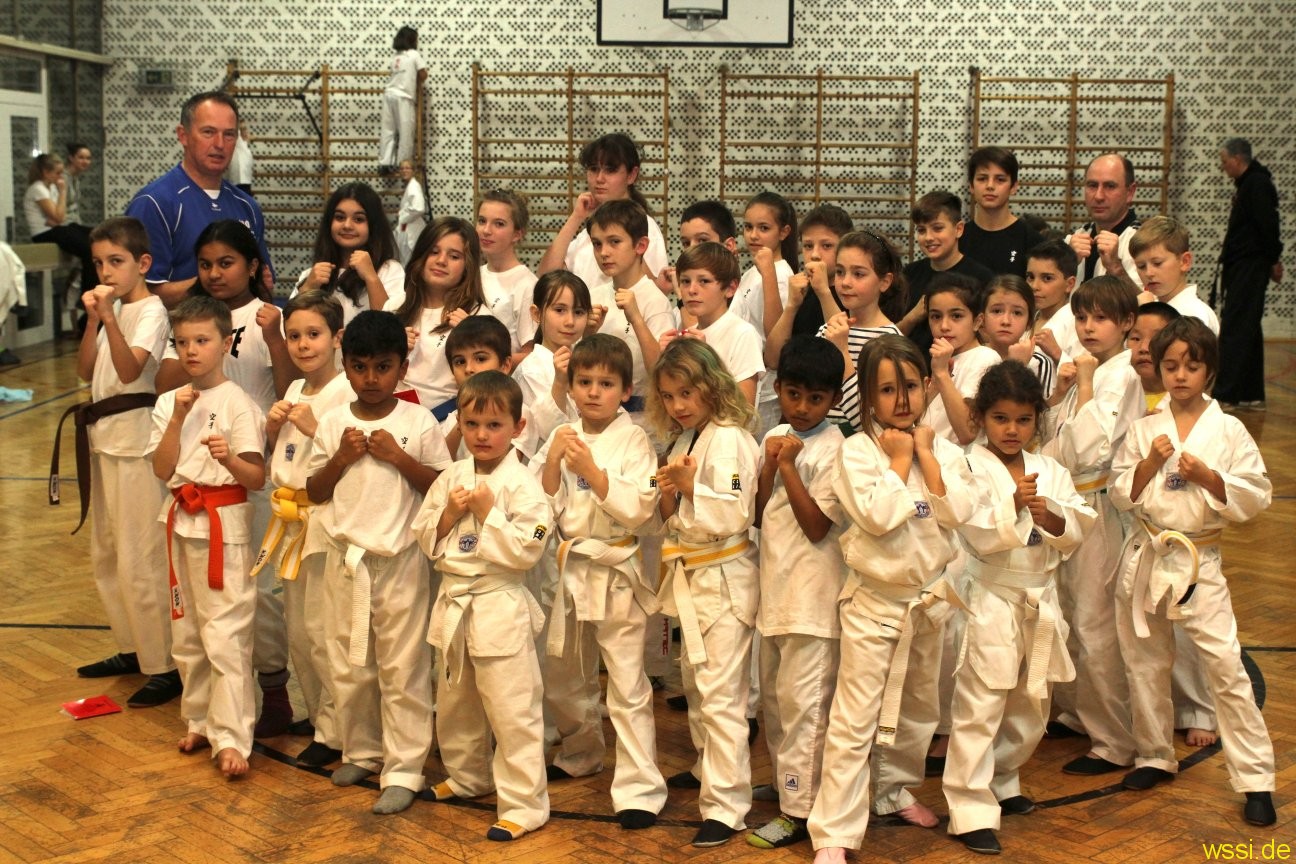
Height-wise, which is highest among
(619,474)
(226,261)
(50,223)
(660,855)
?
(50,223)

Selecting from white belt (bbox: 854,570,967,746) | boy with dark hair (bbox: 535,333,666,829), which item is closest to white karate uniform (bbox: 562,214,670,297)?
boy with dark hair (bbox: 535,333,666,829)

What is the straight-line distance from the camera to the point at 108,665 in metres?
4.49

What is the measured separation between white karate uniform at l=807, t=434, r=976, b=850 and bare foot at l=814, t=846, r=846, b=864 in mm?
14

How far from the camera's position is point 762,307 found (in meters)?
4.73

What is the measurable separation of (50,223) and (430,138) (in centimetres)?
357

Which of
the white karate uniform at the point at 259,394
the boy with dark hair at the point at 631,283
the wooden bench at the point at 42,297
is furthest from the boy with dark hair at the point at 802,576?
the wooden bench at the point at 42,297

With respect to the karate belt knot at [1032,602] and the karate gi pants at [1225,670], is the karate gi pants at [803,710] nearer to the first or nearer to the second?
the karate belt knot at [1032,602]

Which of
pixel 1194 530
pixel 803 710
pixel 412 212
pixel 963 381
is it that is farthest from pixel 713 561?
pixel 412 212

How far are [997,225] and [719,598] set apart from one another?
2.33 metres

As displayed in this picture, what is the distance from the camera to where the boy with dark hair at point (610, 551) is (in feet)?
11.2

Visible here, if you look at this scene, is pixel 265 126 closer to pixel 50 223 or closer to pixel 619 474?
pixel 50 223

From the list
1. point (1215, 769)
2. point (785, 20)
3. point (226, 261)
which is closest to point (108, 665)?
point (226, 261)

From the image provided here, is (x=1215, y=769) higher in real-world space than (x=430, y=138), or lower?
lower

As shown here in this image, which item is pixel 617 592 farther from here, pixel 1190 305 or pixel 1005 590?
pixel 1190 305
